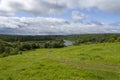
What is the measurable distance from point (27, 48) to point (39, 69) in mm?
107147

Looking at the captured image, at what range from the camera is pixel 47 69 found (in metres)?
33.4

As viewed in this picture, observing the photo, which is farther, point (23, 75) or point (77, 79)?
point (23, 75)

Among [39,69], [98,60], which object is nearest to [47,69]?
[39,69]

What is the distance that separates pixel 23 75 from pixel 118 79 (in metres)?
12.8

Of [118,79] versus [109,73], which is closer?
[118,79]

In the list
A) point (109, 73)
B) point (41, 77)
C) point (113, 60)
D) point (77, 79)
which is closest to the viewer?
point (77, 79)

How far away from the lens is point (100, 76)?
29.0m

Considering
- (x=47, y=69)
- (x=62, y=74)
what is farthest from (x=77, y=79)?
(x=47, y=69)

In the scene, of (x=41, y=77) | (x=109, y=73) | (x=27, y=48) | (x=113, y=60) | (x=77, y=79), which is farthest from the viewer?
(x=27, y=48)

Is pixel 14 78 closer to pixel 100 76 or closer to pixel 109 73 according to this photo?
pixel 100 76

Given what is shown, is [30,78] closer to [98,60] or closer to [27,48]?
[98,60]

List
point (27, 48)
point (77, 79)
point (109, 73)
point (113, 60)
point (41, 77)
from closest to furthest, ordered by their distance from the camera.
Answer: point (77, 79)
point (41, 77)
point (109, 73)
point (113, 60)
point (27, 48)

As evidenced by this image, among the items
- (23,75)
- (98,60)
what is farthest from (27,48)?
(23,75)

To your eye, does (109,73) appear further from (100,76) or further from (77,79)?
(77,79)
